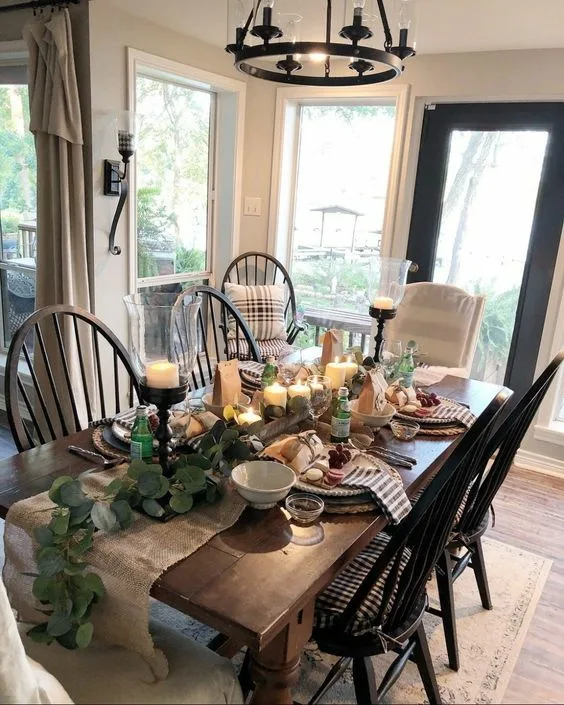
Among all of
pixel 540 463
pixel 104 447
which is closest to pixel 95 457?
pixel 104 447

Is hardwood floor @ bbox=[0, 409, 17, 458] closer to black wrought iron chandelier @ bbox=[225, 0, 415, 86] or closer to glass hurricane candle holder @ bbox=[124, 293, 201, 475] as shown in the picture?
glass hurricane candle holder @ bbox=[124, 293, 201, 475]

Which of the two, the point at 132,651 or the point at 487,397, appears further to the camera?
the point at 487,397

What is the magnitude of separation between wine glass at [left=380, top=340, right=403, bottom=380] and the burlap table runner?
96 centimetres

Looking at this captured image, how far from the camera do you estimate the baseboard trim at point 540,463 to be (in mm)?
3254

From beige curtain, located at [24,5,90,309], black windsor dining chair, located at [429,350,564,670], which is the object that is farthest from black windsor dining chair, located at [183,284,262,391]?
black windsor dining chair, located at [429,350,564,670]

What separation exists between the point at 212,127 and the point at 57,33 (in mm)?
1295

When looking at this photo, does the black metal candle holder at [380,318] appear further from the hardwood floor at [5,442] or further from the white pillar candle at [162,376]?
the hardwood floor at [5,442]

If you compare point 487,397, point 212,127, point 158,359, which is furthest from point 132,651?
point 212,127

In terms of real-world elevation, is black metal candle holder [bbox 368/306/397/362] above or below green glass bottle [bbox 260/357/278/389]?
above

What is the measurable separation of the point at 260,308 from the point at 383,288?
126 centimetres

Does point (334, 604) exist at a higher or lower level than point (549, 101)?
lower

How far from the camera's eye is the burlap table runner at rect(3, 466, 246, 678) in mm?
1076

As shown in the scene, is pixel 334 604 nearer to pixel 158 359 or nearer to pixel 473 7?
pixel 158 359

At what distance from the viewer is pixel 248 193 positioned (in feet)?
12.8
